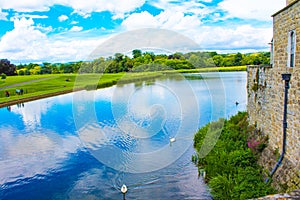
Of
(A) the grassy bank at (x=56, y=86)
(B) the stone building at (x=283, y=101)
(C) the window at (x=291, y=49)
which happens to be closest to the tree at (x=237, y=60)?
(A) the grassy bank at (x=56, y=86)

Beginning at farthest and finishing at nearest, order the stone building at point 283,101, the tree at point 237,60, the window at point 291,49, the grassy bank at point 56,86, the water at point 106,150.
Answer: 1. the tree at point 237,60
2. the grassy bank at point 56,86
3. the water at point 106,150
4. the window at point 291,49
5. the stone building at point 283,101

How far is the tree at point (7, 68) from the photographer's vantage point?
2821 inches

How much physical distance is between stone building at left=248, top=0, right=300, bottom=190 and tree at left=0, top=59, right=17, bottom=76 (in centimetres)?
7134

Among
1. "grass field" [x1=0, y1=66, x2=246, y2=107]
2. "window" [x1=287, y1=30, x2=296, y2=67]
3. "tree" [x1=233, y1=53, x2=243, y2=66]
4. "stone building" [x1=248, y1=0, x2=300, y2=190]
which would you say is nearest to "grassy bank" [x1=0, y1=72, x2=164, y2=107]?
"grass field" [x1=0, y1=66, x2=246, y2=107]

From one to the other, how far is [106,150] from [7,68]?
64.9 m

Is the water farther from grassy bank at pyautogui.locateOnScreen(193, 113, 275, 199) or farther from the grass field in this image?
the grass field

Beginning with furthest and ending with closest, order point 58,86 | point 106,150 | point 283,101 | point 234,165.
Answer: point 58,86
point 106,150
point 234,165
point 283,101

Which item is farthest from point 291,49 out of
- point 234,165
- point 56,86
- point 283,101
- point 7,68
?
point 7,68

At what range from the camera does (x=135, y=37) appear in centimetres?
1300

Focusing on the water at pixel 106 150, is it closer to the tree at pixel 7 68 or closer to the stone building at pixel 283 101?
the stone building at pixel 283 101

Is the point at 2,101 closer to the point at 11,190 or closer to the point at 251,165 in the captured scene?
the point at 11,190

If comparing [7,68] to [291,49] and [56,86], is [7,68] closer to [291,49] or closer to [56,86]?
[56,86]

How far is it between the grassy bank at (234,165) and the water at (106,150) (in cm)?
77

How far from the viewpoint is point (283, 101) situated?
32.2ft
